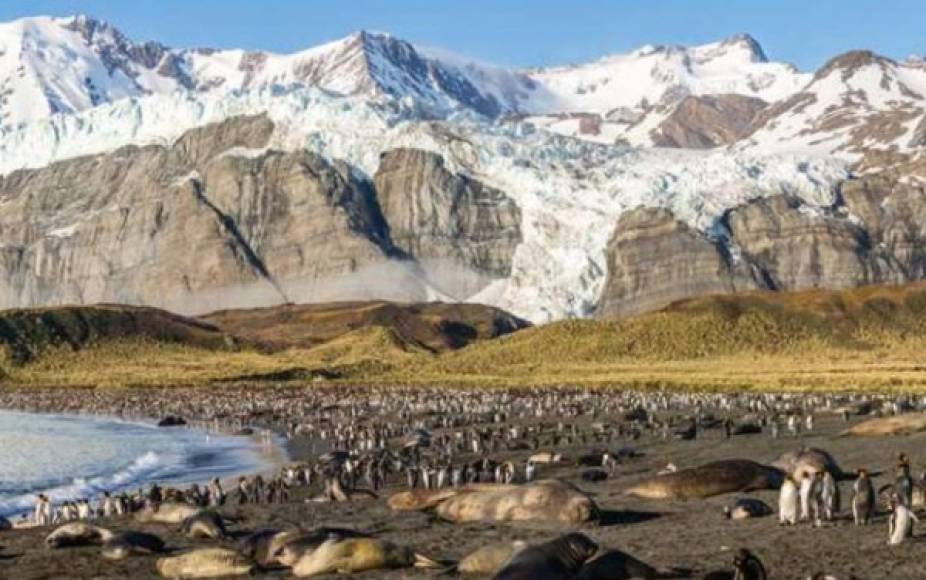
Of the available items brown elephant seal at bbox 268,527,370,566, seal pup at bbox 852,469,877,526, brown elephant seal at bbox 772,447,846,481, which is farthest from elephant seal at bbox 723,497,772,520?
brown elephant seal at bbox 268,527,370,566

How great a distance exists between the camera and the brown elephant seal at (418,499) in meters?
27.0

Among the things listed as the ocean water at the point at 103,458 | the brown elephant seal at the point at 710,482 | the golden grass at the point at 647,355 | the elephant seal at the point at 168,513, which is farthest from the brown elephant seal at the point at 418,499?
the golden grass at the point at 647,355

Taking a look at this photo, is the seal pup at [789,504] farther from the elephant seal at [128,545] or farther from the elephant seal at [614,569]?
the elephant seal at [128,545]

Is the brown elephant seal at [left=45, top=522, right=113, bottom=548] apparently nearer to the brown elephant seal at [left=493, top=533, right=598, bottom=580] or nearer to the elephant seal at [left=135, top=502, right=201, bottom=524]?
the elephant seal at [left=135, top=502, right=201, bottom=524]

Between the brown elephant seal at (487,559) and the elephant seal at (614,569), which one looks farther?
the brown elephant seal at (487,559)

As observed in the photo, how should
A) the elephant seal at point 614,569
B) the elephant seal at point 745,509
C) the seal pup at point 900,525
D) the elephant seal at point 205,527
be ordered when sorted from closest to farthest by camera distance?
the elephant seal at point 614,569 → the seal pup at point 900,525 → the elephant seal at point 745,509 → the elephant seal at point 205,527

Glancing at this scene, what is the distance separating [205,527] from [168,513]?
12.6 ft

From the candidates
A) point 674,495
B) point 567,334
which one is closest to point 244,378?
point 567,334

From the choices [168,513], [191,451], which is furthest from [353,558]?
[191,451]

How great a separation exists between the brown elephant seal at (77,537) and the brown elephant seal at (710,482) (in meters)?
11.6

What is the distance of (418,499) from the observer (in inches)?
1081

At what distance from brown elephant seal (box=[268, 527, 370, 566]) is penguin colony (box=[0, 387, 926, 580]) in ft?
0.13

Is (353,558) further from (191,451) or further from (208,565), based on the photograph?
(191,451)

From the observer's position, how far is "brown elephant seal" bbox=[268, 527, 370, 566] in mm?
19438
